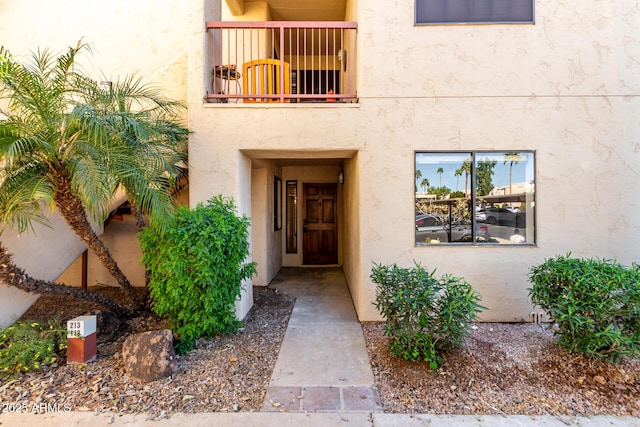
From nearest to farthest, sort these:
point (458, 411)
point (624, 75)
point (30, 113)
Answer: point (458, 411)
point (30, 113)
point (624, 75)

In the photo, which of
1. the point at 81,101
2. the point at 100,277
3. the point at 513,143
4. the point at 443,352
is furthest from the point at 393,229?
the point at 100,277

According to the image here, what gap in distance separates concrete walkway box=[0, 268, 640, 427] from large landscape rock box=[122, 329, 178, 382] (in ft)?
1.52

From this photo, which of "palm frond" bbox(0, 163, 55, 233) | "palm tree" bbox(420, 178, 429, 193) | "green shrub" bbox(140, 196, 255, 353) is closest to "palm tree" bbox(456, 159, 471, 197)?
"palm tree" bbox(420, 178, 429, 193)

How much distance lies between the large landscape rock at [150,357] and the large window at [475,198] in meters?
3.65

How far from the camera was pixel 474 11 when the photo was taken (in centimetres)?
444

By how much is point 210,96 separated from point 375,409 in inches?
184

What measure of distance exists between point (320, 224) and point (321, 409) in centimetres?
602

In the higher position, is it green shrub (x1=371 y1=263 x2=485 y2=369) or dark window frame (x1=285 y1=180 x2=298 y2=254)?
dark window frame (x1=285 y1=180 x2=298 y2=254)

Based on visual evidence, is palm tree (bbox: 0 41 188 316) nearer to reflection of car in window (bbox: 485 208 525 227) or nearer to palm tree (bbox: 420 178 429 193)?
palm tree (bbox: 420 178 429 193)

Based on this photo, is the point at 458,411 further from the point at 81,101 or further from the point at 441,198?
the point at 81,101

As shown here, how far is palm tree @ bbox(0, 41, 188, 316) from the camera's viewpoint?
10.2 ft

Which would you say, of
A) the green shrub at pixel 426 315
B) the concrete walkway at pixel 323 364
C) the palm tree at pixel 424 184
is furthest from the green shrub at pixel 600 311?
the concrete walkway at pixel 323 364

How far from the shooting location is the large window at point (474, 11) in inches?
174

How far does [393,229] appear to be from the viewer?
4461 mm
